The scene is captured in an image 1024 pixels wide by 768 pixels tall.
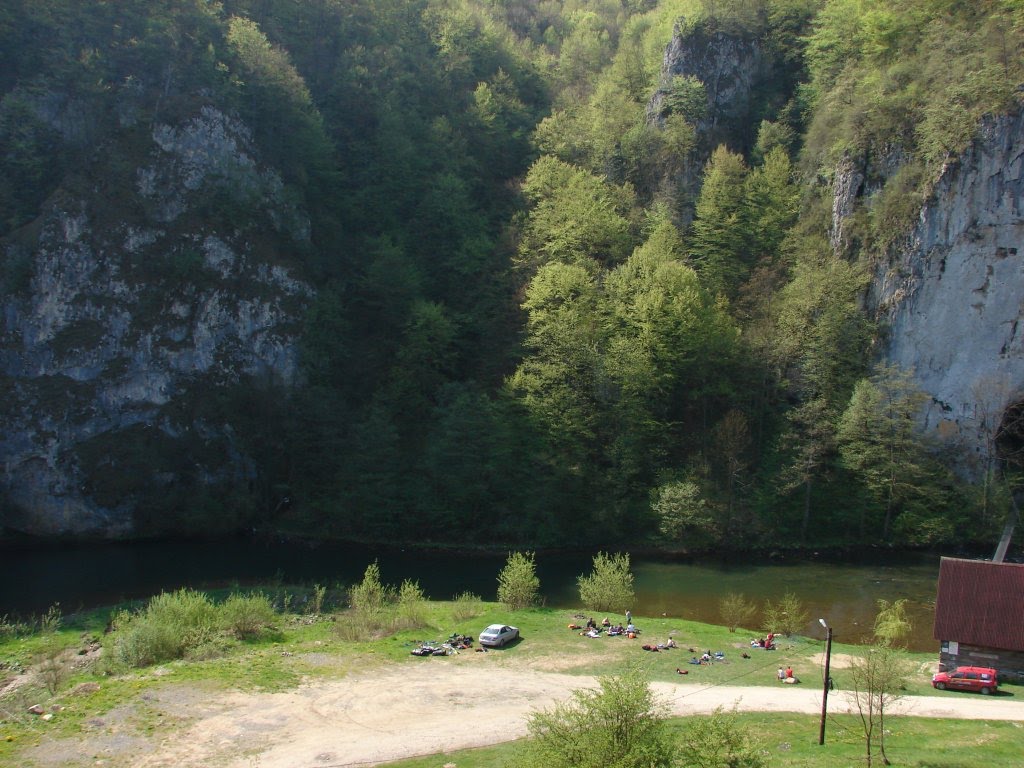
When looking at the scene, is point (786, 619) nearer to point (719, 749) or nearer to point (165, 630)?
point (719, 749)

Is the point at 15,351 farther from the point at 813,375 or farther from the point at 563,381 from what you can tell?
the point at 813,375

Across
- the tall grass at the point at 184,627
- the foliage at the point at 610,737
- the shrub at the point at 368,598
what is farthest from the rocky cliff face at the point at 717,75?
the foliage at the point at 610,737

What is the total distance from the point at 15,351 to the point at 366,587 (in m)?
32.0

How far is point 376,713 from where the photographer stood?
2122 cm

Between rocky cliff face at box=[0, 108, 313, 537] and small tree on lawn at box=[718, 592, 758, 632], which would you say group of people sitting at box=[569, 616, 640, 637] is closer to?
small tree on lawn at box=[718, 592, 758, 632]

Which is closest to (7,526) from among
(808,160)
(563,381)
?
(563,381)

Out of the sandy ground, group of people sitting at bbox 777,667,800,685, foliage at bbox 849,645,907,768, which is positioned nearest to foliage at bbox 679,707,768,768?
foliage at bbox 849,645,907,768

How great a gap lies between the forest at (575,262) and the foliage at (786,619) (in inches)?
445

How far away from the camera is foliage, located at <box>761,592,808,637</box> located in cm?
→ 2934

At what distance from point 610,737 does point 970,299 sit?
138ft

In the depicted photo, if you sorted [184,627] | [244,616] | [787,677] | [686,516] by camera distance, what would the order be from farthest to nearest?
[686,516]
[244,616]
[184,627]
[787,677]

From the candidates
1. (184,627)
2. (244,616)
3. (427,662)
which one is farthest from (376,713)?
(184,627)

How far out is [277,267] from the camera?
56.1 m

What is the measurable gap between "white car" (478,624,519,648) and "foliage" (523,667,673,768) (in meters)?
14.0
